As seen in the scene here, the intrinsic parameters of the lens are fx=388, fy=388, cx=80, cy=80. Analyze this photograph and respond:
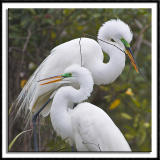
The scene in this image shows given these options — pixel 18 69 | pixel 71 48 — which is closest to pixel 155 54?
pixel 71 48

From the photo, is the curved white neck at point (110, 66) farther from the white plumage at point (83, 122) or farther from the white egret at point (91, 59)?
the white plumage at point (83, 122)

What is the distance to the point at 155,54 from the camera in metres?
2.49

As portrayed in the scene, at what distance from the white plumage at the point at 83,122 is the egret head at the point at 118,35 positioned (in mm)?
423

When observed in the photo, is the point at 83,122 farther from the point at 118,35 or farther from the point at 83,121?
the point at 118,35

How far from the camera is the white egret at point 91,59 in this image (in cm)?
250

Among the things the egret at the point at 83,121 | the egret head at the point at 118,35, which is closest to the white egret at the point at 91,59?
the egret head at the point at 118,35

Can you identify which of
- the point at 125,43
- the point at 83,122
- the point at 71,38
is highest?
→ the point at 71,38

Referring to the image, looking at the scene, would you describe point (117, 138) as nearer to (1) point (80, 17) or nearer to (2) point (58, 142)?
(2) point (58, 142)

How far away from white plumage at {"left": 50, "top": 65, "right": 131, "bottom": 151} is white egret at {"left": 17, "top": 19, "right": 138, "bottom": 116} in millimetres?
363

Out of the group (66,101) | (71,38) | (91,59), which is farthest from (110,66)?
(71,38)

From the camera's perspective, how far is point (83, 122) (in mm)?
2152

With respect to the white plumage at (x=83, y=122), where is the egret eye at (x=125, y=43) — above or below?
above

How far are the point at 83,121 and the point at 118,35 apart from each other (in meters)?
0.67

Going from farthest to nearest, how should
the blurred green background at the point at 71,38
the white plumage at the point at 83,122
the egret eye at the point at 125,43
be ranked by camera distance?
the blurred green background at the point at 71,38, the egret eye at the point at 125,43, the white plumage at the point at 83,122
